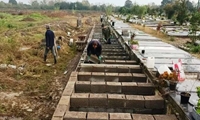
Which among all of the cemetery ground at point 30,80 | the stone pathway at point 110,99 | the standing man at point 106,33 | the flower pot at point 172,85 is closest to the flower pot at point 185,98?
the stone pathway at point 110,99

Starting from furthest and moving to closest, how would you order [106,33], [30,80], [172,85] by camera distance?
[106,33], [30,80], [172,85]

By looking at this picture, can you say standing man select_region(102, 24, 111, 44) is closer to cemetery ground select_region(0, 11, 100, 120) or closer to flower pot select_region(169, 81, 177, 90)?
cemetery ground select_region(0, 11, 100, 120)

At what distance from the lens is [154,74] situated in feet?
19.8

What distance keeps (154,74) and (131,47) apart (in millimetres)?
4028

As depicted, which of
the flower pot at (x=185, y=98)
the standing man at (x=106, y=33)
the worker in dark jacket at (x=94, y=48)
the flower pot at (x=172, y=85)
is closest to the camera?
the flower pot at (x=185, y=98)

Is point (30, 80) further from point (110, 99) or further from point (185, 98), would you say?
point (185, 98)

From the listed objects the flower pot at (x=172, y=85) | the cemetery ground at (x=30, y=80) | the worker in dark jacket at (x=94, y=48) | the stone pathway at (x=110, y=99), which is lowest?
the cemetery ground at (x=30, y=80)

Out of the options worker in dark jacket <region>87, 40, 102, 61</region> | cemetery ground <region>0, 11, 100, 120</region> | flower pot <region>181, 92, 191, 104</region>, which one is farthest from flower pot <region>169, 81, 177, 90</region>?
worker in dark jacket <region>87, 40, 102, 61</region>

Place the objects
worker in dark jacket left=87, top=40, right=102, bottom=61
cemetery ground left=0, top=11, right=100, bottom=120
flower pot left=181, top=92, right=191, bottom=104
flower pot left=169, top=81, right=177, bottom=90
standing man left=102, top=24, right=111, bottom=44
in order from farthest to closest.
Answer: standing man left=102, top=24, right=111, bottom=44 < worker in dark jacket left=87, top=40, right=102, bottom=61 < cemetery ground left=0, top=11, right=100, bottom=120 < flower pot left=169, top=81, right=177, bottom=90 < flower pot left=181, top=92, right=191, bottom=104

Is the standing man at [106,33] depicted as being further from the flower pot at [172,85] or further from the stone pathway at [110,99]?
the flower pot at [172,85]

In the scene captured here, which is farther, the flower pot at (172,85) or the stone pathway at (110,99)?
the flower pot at (172,85)

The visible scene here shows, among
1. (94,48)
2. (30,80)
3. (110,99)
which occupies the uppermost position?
(94,48)

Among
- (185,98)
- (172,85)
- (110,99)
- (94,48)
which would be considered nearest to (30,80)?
(94,48)

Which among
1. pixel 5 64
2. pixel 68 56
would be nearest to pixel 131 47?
pixel 68 56
